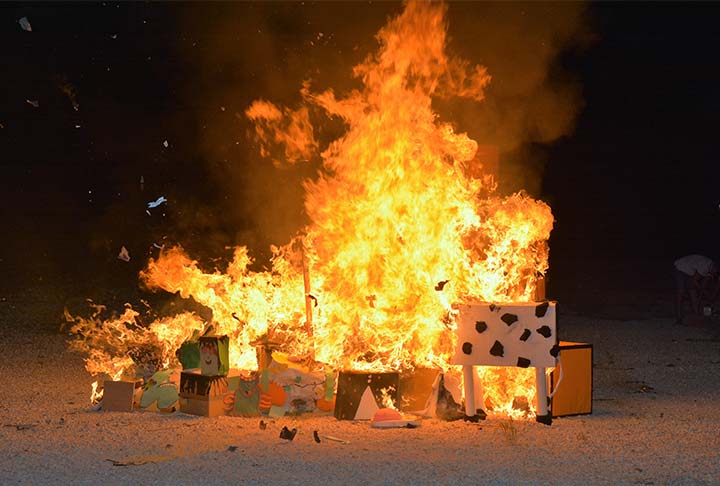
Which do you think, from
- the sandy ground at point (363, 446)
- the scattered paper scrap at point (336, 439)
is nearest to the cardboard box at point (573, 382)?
the sandy ground at point (363, 446)

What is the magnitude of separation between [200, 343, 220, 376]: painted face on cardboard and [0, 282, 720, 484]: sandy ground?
455 millimetres

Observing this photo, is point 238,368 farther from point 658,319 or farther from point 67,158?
point 67,158

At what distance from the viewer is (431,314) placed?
905 cm

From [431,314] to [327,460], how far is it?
259cm

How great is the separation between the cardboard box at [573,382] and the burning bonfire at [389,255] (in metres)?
0.34

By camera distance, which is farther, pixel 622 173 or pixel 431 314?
pixel 622 173

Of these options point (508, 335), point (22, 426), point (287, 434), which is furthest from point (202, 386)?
point (508, 335)

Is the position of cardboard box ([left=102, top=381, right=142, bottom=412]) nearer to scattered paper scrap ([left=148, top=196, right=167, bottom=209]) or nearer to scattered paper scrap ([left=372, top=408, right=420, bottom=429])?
scattered paper scrap ([left=372, top=408, right=420, bottom=429])

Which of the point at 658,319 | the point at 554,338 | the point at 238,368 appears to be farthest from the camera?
the point at 658,319

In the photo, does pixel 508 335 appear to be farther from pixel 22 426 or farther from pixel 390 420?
pixel 22 426

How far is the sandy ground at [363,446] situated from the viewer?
252 inches

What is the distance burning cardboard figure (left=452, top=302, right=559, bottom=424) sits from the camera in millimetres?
8141

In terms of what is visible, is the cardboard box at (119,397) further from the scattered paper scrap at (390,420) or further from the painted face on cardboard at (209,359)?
the scattered paper scrap at (390,420)

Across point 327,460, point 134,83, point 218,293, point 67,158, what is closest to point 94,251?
point 67,158
